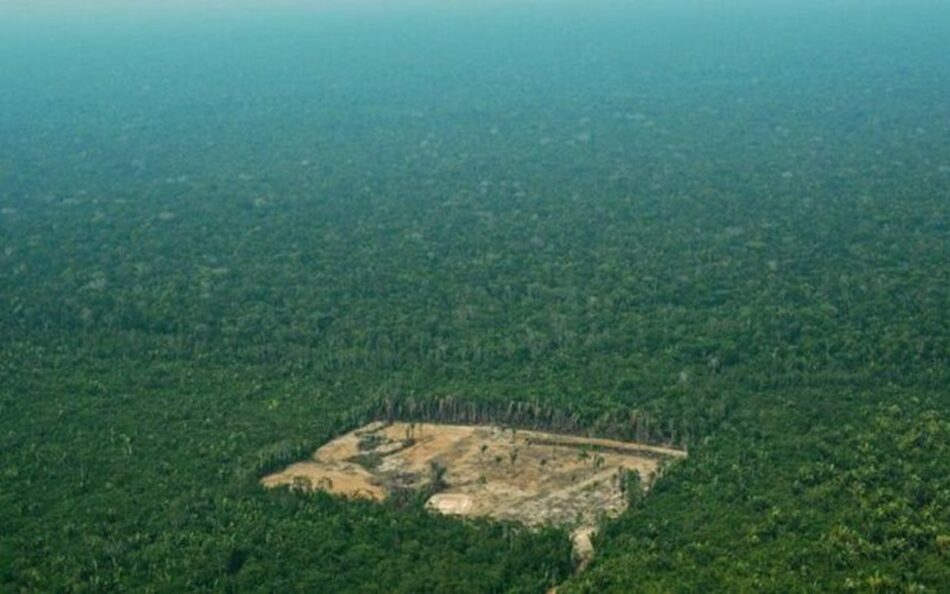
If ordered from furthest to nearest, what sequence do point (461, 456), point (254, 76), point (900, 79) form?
point (254, 76), point (900, 79), point (461, 456)

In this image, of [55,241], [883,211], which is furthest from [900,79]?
[55,241]

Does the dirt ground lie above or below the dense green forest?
below

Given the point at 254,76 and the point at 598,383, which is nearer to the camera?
the point at 598,383

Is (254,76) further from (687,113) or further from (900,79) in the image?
(900,79)

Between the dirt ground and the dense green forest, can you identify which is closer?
the dense green forest

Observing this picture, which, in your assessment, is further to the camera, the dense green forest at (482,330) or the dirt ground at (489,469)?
the dirt ground at (489,469)
